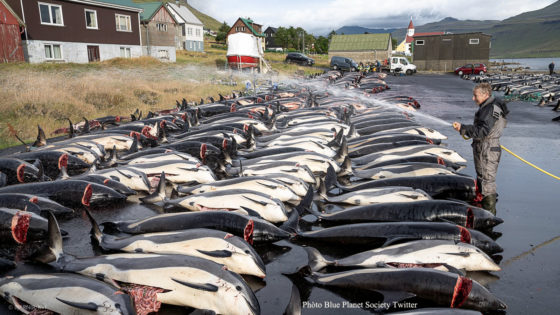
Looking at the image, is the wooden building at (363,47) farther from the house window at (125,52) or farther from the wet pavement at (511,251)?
the wet pavement at (511,251)

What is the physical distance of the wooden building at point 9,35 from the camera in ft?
102

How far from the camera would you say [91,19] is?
40.0 meters

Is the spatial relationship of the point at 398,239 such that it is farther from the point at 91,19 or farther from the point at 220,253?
the point at 91,19

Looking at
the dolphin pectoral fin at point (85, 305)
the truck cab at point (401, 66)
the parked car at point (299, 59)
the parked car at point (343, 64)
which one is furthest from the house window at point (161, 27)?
the dolphin pectoral fin at point (85, 305)

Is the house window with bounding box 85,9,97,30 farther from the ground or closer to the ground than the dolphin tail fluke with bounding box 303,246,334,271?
farther from the ground

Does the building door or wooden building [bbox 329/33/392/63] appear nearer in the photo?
the building door

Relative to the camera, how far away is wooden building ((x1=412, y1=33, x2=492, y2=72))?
6881cm

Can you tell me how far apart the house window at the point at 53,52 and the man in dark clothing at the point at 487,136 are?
39.6 metres

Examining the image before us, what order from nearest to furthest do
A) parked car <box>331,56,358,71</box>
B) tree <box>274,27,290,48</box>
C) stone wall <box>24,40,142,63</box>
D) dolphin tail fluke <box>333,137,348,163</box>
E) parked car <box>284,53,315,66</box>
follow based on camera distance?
dolphin tail fluke <box>333,137,348,163</box> → stone wall <box>24,40,142,63</box> → parked car <box>331,56,358,71</box> → parked car <box>284,53,315,66</box> → tree <box>274,27,290,48</box>

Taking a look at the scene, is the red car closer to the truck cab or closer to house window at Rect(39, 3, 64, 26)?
the truck cab

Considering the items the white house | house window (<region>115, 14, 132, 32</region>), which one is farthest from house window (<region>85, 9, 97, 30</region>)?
the white house

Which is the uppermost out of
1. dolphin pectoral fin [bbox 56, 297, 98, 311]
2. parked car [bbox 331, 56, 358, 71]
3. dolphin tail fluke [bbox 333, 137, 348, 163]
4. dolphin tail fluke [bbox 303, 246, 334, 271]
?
parked car [bbox 331, 56, 358, 71]

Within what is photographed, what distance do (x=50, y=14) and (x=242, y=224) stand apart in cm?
3941

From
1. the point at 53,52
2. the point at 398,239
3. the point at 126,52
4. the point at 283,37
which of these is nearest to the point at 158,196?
the point at 398,239
